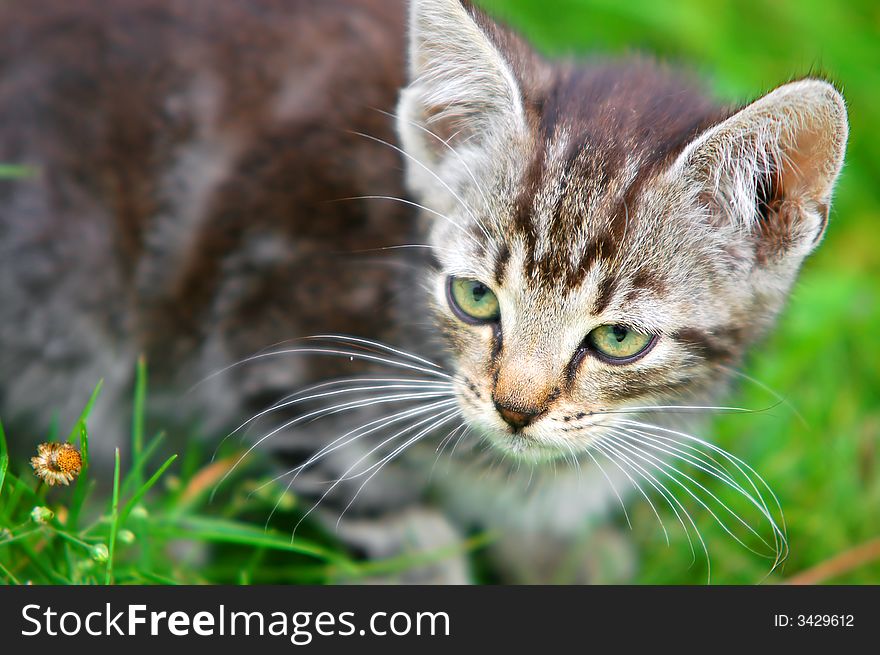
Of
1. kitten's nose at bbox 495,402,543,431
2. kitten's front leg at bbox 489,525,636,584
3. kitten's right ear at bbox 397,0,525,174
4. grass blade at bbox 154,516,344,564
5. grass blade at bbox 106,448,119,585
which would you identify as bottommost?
grass blade at bbox 106,448,119,585

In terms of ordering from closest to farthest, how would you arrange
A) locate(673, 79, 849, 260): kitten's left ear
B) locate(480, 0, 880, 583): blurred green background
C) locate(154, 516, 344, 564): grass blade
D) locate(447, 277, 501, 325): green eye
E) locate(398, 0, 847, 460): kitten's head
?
locate(673, 79, 849, 260): kitten's left ear, locate(398, 0, 847, 460): kitten's head, locate(447, 277, 501, 325): green eye, locate(154, 516, 344, 564): grass blade, locate(480, 0, 880, 583): blurred green background

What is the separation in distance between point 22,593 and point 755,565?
2.09 m

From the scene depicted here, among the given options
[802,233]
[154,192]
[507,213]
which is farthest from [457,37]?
[154,192]

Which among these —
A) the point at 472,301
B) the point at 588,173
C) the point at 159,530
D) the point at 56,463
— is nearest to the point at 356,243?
the point at 472,301

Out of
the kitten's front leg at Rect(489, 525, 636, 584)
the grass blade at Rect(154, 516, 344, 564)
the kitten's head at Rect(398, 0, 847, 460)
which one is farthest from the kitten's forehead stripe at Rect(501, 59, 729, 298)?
the kitten's front leg at Rect(489, 525, 636, 584)

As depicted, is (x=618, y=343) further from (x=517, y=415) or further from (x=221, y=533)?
(x=221, y=533)

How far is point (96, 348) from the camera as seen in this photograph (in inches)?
107

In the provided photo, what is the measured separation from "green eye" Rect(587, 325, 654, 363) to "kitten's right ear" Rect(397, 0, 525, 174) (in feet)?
1.71

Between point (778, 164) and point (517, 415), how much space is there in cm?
76

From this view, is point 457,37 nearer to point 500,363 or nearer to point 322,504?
point 500,363

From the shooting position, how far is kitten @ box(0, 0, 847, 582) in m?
2.03

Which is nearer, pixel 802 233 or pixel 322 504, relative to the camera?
pixel 802 233

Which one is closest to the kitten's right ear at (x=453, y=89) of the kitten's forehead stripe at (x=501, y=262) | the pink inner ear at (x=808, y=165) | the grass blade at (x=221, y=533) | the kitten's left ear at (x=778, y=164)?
the kitten's forehead stripe at (x=501, y=262)

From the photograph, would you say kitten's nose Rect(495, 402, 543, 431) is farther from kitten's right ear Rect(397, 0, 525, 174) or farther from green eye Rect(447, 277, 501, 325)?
kitten's right ear Rect(397, 0, 525, 174)
